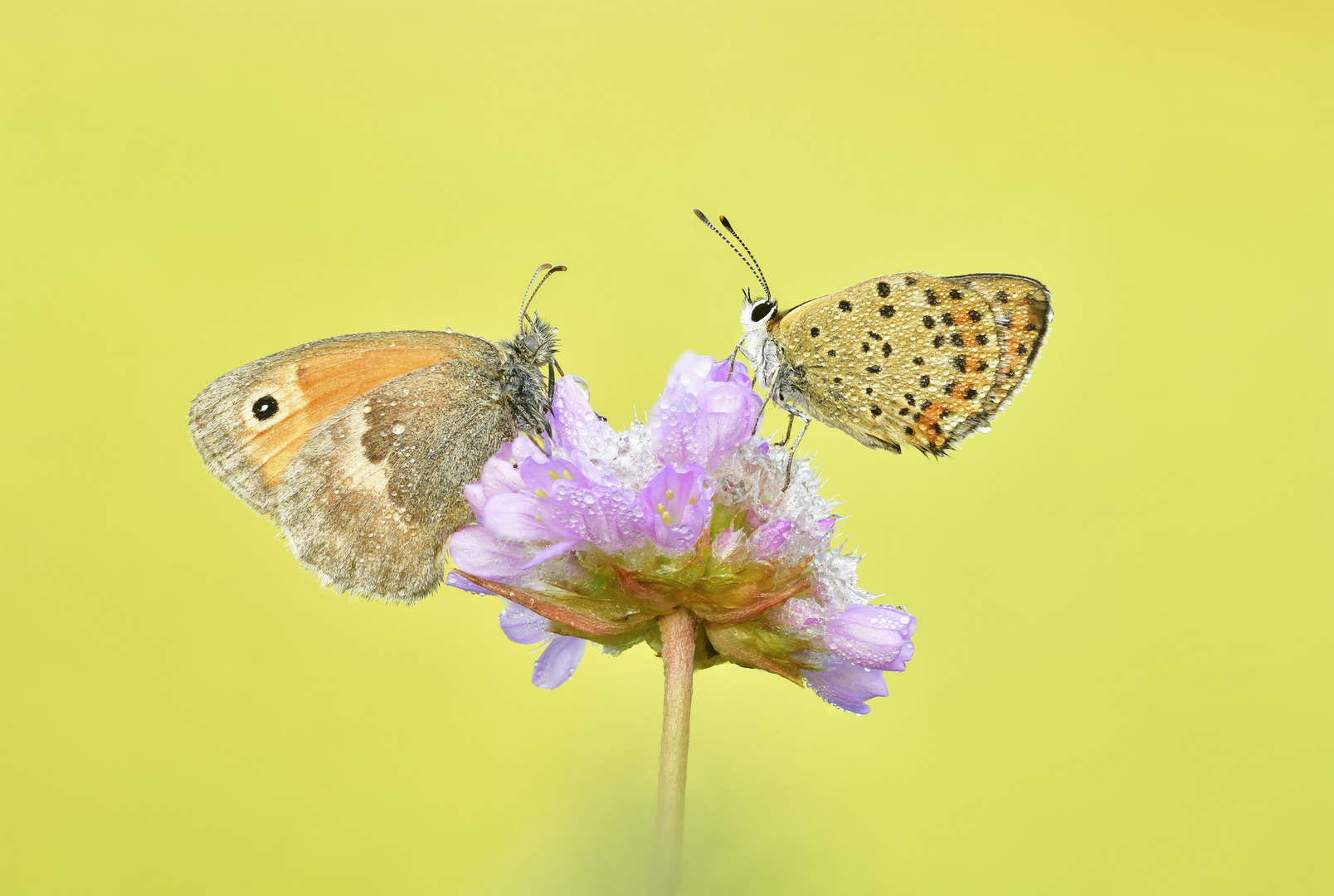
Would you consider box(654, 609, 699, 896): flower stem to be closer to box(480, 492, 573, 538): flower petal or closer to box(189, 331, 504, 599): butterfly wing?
box(480, 492, 573, 538): flower petal

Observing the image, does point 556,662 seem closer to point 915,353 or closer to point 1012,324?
point 915,353

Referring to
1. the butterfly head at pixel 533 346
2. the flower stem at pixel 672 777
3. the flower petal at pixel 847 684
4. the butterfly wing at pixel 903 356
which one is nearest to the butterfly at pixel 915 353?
the butterfly wing at pixel 903 356

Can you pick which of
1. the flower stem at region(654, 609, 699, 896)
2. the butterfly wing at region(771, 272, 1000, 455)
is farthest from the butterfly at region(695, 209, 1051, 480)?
the flower stem at region(654, 609, 699, 896)

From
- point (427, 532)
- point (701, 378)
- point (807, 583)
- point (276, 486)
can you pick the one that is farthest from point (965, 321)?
point (276, 486)

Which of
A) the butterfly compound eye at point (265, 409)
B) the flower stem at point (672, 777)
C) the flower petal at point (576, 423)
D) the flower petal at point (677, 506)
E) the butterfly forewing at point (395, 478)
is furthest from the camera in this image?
the butterfly compound eye at point (265, 409)

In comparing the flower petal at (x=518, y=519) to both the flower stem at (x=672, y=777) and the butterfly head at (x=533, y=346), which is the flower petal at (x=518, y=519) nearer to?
the flower stem at (x=672, y=777)

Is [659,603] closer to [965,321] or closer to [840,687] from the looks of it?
[840,687]

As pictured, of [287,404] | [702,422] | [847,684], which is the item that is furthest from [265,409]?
[847,684]

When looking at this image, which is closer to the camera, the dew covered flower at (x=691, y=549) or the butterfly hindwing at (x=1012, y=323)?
the dew covered flower at (x=691, y=549)
